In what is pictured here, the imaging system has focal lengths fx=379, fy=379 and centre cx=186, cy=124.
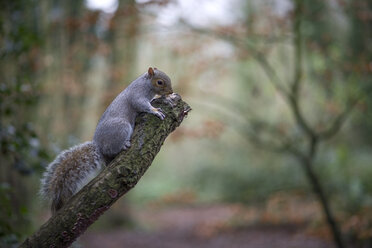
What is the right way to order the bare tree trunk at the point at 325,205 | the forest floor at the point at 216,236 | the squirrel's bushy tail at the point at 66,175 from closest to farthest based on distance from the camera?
1. the squirrel's bushy tail at the point at 66,175
2. the bare tree trunk at the point at 325,205
3. the forest floor at the point at 216,236

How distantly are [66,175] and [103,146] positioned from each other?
1.31 ft

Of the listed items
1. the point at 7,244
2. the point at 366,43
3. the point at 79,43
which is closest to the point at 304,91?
the point at 366,43

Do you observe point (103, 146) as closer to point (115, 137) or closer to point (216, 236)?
point (115, 137)

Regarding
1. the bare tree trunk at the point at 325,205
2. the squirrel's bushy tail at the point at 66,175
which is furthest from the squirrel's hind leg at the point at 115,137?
the bare tree trunk at the point at 325,205

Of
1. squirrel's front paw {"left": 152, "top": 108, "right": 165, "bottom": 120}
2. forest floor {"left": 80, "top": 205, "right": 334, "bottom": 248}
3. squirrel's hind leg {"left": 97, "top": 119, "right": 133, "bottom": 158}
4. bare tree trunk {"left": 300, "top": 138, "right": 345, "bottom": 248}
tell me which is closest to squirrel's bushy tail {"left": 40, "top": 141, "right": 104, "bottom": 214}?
squirrel's hind leg {"left": 97, "top": 119, "right": 133, "bottom": 158}

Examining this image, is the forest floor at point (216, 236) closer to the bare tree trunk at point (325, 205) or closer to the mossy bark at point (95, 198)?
the bare tree trunk at point (325, 205)

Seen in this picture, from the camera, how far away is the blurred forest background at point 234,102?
17.0ft

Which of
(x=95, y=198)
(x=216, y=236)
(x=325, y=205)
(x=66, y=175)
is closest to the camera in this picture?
(x=95, y=198)

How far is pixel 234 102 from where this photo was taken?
825 cm

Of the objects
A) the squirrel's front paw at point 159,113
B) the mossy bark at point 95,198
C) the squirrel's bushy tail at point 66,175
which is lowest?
the mossy bark at point 95,198

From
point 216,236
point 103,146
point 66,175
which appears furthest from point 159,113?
point 216,236

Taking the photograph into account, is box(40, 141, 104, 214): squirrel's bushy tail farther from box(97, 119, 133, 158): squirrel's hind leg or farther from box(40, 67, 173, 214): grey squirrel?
box(97, 119, 133, 158): squirrel's hind leg

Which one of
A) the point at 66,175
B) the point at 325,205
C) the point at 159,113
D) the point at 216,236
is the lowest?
the point at 66,175

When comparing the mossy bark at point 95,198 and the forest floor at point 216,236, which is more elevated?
the forest floor at point 216,236
